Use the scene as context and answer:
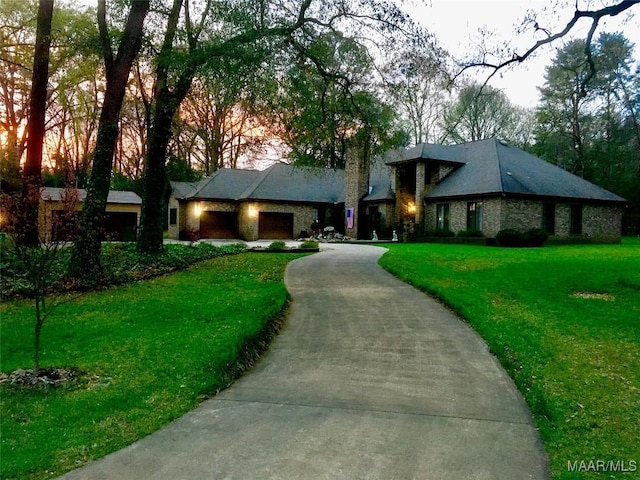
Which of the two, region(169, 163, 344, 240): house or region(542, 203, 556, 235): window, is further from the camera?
region(169, 163, 344, 240): house

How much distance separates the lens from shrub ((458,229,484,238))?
77.7 feet

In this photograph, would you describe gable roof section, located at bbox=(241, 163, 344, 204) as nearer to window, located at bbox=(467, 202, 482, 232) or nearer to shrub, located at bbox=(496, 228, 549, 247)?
window, located at bbox=(467, 202, 482, 232)

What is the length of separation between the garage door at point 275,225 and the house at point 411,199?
67mm

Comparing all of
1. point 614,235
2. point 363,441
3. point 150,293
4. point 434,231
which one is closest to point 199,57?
point 150,293

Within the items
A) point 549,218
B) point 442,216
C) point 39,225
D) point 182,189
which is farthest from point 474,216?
point 39,225

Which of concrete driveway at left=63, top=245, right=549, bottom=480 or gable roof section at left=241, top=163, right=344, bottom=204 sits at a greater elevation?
gable roof section at left=241, top=163, right=344, bottom=204

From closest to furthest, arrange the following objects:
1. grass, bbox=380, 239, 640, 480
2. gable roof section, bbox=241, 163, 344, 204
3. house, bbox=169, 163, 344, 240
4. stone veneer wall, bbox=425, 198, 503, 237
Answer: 1. grass, bbox=380, 239, 640, 480
2. stone veneer wall, bbox=425, 198, 503, 237
3. house, bbox=169, 163, 344, 240
4. gable roof section, bbox=241, 163, 344, 204

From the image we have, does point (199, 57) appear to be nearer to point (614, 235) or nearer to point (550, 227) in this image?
point (550, 227)

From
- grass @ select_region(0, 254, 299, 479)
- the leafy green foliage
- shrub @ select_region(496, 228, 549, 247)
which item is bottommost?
grass @ select_region(0, 254, 299, 479)

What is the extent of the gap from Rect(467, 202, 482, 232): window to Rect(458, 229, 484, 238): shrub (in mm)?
340

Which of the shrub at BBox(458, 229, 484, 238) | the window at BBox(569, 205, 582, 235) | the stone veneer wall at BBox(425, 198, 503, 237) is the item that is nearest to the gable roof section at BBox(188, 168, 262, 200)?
the stone veneer wall at BBox(425, 198, 503, 237)

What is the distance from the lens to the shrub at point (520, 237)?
21.9 metres

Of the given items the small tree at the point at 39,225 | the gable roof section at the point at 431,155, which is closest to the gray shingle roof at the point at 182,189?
the gable roof section at the point at 431,155

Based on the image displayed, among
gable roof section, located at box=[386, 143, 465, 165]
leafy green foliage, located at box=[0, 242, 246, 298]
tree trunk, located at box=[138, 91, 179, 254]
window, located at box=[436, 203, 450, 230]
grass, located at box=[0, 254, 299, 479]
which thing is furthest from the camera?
gable roof section, located at box=[386, 143, 465, 165]
